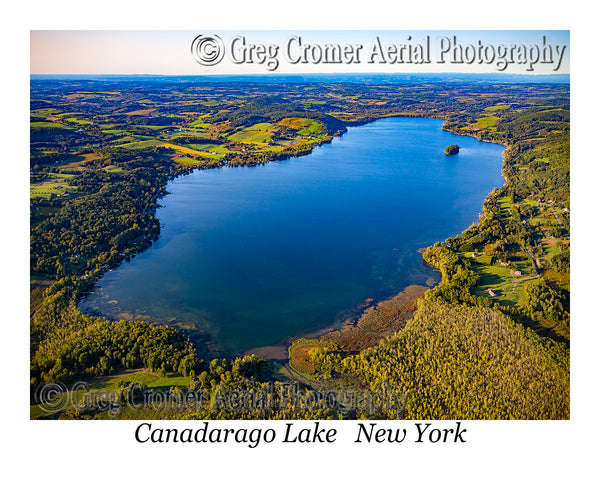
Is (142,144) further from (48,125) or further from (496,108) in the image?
(496,108)

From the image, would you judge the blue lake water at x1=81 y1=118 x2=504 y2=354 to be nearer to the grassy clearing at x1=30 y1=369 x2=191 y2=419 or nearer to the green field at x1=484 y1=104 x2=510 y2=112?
the grassy clearing at x1=30 y1=369 x2=191 y2=419

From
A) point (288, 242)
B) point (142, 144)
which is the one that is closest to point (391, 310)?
point (288, 242)

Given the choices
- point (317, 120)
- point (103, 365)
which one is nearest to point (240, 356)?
point (103, 365)

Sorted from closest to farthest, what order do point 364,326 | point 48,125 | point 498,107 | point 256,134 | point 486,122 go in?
point 364,326, point 48,125, point 256,134, point 486,122, point 498,107

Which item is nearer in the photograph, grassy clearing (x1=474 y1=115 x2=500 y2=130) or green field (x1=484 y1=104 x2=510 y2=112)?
grassy clearing (x1=474 y1=115 x2=500 y2=130)

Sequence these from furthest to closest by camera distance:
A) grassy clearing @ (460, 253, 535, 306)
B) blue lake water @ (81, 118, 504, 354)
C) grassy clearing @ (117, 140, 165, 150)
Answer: grassy clearing @ (117, 140, 165, 150) < blue lake water @ (81, 118, 504, 354) < grassy clearing @ (460, 253, 535, 306)

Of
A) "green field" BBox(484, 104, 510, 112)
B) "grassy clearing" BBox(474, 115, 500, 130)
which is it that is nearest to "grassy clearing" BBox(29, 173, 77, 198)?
"grassy clearing" BBox(474, 115, 500, 130)

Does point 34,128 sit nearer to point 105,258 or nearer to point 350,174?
point 105,258

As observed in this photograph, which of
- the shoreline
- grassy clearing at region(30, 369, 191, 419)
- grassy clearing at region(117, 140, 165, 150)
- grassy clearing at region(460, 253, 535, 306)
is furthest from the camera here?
grassy clearing at region(117, 140, 165, 150)

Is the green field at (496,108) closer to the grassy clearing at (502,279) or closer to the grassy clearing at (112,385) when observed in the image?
the grassy clearing at (502,279)
